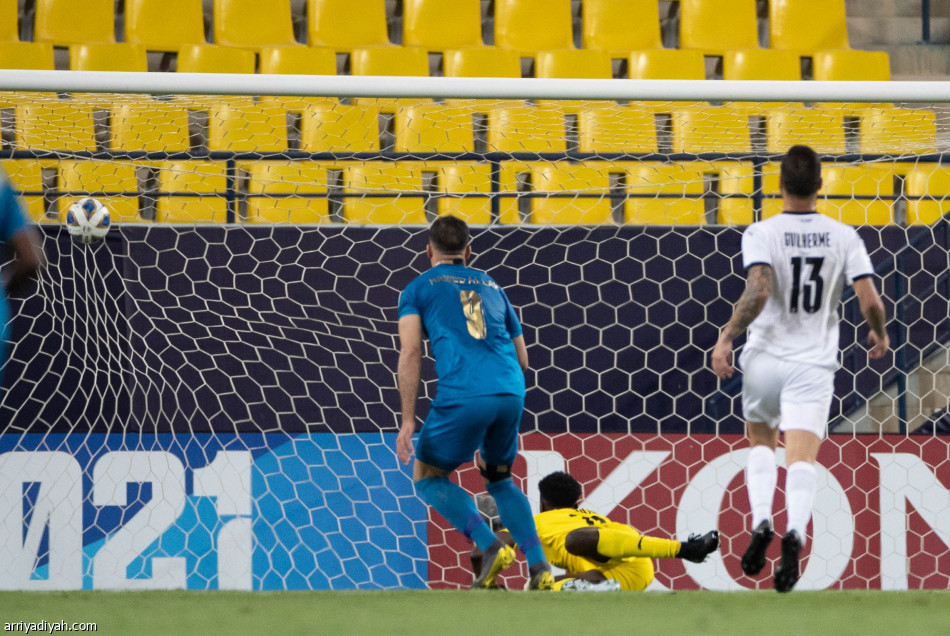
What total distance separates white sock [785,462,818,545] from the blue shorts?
121 centimetres

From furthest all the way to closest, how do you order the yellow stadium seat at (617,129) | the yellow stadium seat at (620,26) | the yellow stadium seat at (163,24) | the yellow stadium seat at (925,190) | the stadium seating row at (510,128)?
1. the yellow stadium seat at (620,26)
2. the yellow stadium seat at (163,24)
3. the yellow stadium seat at (925,190)
4. the yellow stadium seat at (617,129)
5. the stadium seating row at (510,128)

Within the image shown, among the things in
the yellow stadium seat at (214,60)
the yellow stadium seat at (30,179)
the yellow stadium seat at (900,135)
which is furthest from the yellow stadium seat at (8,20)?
the yellow stadium seat at (900,135)

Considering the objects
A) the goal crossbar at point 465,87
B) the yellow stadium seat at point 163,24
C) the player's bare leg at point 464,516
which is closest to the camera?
the player's bare leg at point 464,516

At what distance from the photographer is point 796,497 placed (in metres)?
3.61

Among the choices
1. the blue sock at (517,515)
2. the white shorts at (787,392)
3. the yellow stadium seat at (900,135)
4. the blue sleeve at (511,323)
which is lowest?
the blue sock at (517,515)

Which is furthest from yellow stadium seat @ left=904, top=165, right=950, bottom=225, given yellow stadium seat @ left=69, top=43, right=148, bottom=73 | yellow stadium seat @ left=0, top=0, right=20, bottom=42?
yellow stadium seat @ left=0, top=0, right=20, bottom=42

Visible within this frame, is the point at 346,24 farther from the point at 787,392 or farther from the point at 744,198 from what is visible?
the point at 787,392

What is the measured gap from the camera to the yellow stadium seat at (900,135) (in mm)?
6176

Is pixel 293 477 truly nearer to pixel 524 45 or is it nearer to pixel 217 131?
pixel 217 131

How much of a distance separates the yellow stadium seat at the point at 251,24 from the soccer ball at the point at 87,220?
3.85 meters

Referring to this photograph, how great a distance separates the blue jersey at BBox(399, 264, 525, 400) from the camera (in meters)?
4.37

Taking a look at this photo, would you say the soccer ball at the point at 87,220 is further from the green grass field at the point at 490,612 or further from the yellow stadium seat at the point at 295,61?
the yellow stadium seat at the point at 295,61

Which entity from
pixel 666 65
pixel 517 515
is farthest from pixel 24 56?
pixel 517 515

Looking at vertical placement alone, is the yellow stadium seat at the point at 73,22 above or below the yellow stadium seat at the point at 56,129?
above
